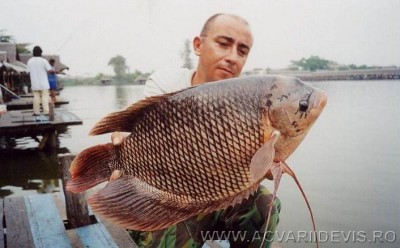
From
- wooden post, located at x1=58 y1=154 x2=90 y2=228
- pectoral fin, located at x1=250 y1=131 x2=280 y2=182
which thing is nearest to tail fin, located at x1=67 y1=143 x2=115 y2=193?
pectoral fin, located at x1=250 y1=131 x2=280 y2=182

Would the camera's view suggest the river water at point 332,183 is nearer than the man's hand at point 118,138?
No

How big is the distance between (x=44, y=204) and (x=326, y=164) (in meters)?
8.60

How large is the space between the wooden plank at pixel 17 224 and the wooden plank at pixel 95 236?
18.3 inches

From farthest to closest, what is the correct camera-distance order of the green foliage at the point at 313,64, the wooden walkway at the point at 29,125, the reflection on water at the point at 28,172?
the green foliage at the point at 313,64, the wooden walkway at the point at 29,125, the reflection on water at the point at 28,172

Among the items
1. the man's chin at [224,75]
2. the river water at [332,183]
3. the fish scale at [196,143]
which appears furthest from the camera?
the river water at [332,183]

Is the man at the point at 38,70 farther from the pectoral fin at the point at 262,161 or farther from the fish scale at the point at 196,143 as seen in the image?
the pectoral fin at the point at 262,161

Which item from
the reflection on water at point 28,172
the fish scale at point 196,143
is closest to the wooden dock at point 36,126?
the reflection on water at point 28,172

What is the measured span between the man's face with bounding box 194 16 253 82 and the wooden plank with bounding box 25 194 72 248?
2273 millimetres

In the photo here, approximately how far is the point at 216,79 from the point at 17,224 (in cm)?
283

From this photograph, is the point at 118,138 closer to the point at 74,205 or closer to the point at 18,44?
the point at 74,205

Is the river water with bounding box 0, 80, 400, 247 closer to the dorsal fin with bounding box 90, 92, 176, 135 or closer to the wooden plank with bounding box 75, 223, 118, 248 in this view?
the wooden plank with bounding box 75, 223, 118, 248

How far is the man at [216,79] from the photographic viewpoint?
6.44 feet

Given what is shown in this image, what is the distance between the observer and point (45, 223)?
3.80m

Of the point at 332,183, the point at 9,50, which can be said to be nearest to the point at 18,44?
the point at 9,50
